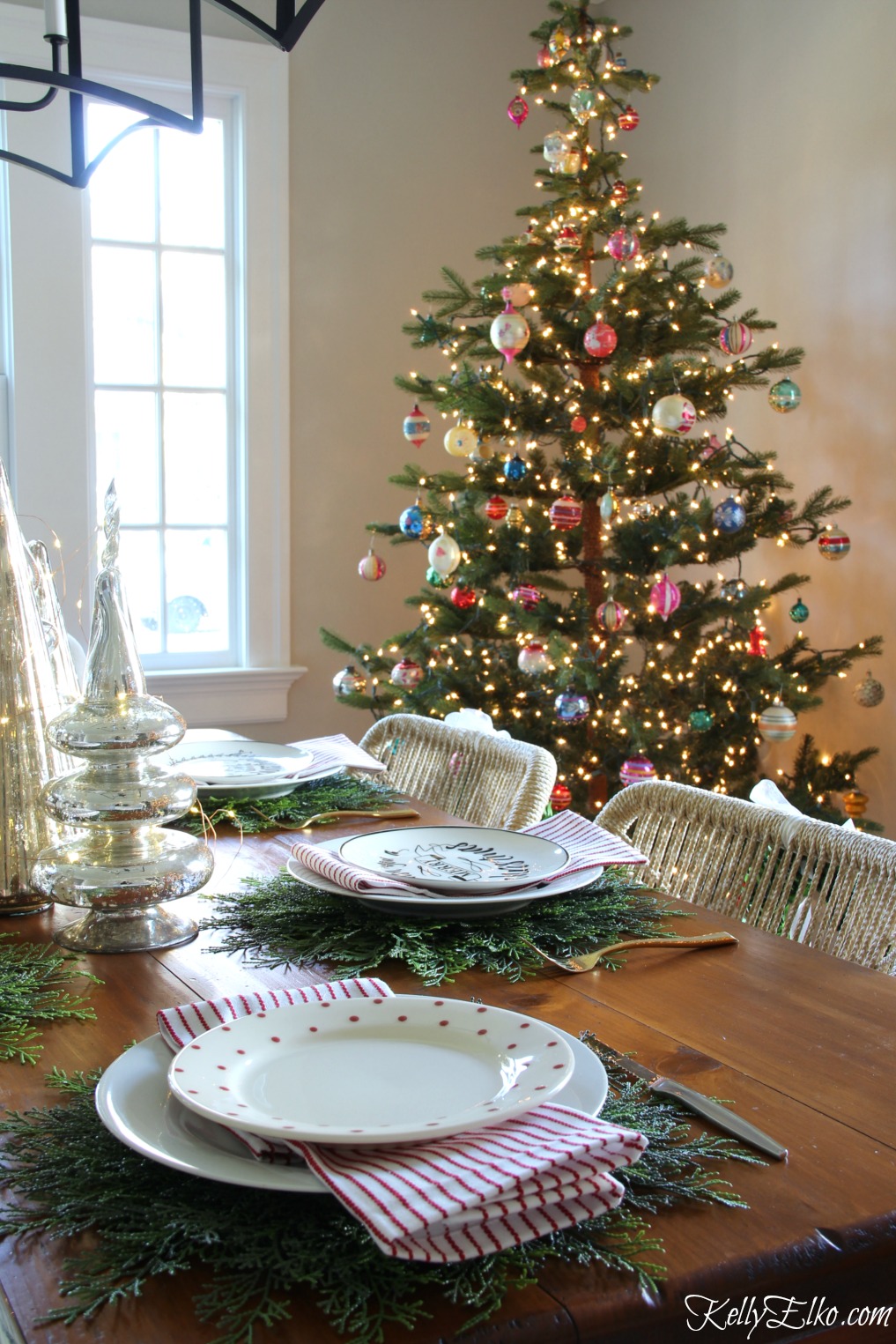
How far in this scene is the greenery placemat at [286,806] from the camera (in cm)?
138

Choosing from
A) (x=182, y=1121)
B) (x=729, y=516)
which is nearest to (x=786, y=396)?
(x=729, y=516)

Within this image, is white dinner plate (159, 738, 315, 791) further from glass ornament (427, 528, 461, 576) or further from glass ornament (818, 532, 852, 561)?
glass ornament (818, 532, 852, 561)

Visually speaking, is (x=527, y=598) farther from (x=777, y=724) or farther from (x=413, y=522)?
(x=777, y=724)

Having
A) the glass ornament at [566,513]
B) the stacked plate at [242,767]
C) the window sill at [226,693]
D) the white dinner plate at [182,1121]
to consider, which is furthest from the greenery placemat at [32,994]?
the window sill at [226,693]

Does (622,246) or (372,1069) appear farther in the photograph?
(622,246)

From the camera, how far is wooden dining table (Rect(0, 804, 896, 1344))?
0.50 meters

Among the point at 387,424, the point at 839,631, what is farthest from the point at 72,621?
the point at 839,631

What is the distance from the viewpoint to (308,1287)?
51 centimetres

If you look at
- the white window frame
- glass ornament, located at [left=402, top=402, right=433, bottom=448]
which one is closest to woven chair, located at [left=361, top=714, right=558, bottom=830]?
glass ornament, located at [left=402, top=402, right=433, bottom=448]

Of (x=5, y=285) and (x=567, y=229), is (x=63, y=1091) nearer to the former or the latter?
(x=567, y=229)

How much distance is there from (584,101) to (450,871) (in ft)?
6.91

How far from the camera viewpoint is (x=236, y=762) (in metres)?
1.60

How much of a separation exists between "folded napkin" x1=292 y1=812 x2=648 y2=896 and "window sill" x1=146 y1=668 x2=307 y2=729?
2.37 meters

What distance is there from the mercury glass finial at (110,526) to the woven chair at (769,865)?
0.62 m
